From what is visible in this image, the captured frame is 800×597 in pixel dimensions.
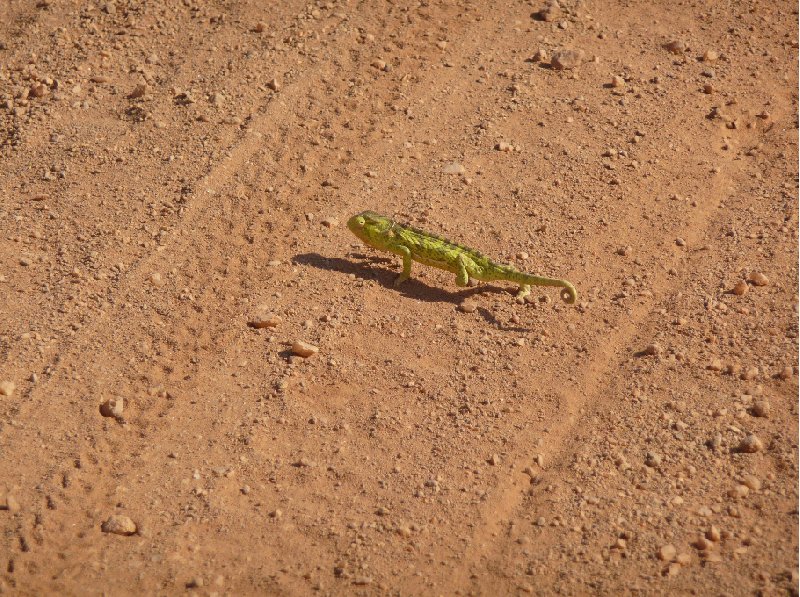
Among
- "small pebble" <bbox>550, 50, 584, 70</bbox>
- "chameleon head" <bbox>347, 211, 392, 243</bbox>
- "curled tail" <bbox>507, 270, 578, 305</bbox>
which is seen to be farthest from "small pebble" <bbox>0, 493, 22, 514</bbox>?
"small pebble" <bbox>550, 50, 584, 70</bbox>

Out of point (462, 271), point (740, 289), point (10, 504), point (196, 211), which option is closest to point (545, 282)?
point (462, 271)

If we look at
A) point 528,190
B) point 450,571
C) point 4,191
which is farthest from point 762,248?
point 4,191

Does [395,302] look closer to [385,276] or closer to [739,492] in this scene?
[385,276]

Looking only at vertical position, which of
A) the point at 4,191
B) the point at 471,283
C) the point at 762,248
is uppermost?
the point at 762,248

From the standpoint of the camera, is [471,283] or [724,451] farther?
[471,283]

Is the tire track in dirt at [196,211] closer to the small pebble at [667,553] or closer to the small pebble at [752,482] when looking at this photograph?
the small pebble at [667,553]

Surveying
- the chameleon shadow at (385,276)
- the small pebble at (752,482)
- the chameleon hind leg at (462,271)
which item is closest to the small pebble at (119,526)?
the chameleon shadow at (385,276)

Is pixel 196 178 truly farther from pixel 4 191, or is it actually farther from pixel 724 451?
pixel 724 451

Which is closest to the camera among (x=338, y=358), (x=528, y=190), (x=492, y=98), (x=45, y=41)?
(x=338, y=358)
